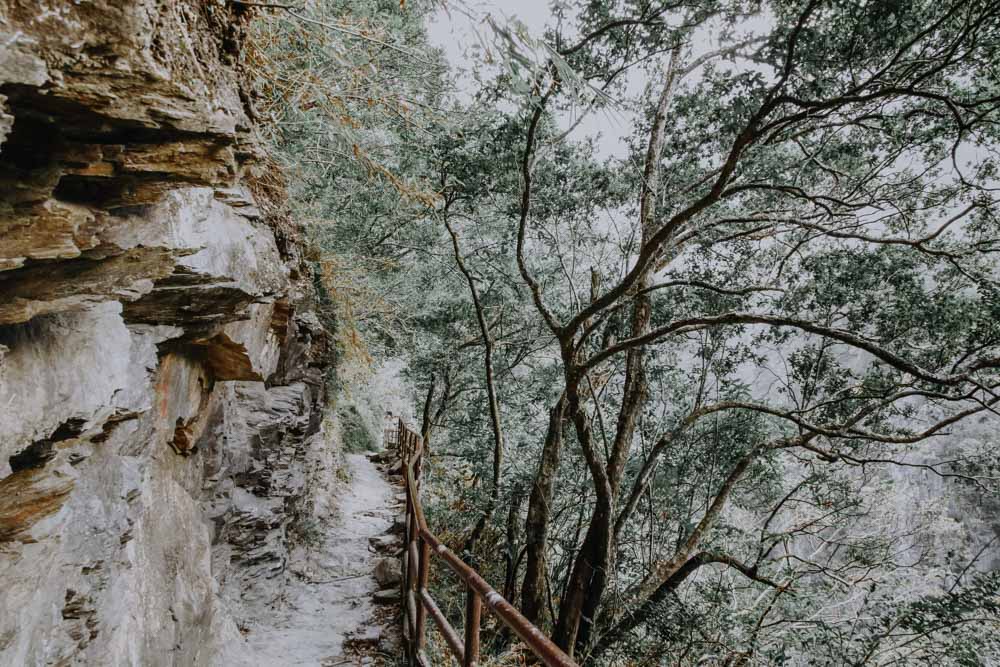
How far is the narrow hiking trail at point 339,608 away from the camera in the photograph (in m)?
4.78

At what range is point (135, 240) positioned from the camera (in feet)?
6.45

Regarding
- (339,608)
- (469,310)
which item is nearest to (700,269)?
(469,310)

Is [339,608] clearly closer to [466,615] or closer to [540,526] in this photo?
[540,526]

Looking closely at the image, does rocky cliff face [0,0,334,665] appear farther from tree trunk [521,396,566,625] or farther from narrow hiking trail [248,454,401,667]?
tree trunk [521,396,566,625]

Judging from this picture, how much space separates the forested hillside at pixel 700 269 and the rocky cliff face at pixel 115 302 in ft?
4.47

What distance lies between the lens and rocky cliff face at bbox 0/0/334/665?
144cm

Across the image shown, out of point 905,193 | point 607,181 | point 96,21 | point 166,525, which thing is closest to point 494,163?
point 607,181

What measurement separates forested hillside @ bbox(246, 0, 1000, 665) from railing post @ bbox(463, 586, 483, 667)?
233 cm

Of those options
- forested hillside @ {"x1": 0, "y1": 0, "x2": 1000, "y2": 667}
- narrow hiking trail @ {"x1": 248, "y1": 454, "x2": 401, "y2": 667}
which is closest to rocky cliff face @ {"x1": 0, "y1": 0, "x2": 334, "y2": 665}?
forested hillside @ {"x1": 0, "y1": 0, "x2": 1000, "y2": 667}

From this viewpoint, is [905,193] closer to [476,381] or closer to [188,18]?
[188,18]

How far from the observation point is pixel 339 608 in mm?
5934

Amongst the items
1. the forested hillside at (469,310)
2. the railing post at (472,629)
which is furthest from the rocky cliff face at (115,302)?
the railing post at (472,629)

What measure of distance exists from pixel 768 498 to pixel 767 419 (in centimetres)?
145

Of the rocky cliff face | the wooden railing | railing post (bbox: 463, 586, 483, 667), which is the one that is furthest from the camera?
railing post (bbox: 463, 586, 483, 667)
